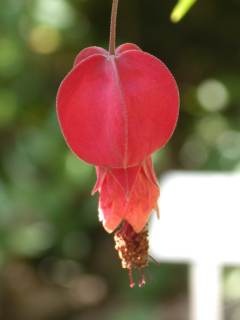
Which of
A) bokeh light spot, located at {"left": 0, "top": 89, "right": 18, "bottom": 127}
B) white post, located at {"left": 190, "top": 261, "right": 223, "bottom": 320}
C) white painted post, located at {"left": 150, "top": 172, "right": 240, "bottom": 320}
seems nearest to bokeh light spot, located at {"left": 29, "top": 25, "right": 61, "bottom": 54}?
bokeh light spot, located at {"left": 0, "top": 89, "right": 18, "bottom": 127}

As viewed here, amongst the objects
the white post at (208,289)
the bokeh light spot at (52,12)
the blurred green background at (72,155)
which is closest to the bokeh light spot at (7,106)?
the blurred green background at (72,155)

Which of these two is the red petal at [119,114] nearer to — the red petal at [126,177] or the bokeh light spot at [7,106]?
the red petal at [126,177]

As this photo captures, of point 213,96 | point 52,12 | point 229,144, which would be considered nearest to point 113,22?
point 52,12

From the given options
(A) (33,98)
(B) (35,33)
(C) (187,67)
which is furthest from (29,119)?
(C) (187,67)

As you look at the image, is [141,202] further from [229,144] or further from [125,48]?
[229,144]

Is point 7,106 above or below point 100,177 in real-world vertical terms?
below

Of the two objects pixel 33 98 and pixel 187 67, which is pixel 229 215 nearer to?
pixel 33 98
